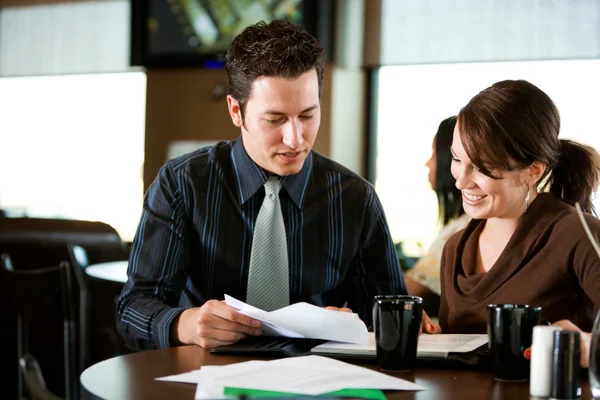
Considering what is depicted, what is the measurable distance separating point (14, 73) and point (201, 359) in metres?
5.85

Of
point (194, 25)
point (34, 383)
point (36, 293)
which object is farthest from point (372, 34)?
point (34, 383)

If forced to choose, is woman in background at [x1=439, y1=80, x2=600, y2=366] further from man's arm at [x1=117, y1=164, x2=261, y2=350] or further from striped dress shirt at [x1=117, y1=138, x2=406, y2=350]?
man's arm at [x1=117, y1=164, x2=261, y2=350]

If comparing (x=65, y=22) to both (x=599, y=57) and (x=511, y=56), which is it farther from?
(x=599, y=57)

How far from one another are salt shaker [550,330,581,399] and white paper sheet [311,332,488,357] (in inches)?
9.5

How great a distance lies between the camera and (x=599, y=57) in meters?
4.66

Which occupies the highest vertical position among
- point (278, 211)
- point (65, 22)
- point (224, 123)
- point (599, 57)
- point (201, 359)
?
point (65, 22)

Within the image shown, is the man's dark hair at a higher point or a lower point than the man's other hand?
higher

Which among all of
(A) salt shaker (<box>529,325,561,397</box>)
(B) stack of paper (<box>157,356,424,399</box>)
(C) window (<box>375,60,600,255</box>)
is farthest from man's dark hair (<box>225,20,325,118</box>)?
(C) window (<box>375,60,600,255</box>)

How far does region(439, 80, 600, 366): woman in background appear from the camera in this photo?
1521 mm

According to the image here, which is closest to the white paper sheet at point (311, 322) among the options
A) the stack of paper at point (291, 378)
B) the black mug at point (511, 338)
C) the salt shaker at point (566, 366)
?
the stack of paper at point (291, 378)

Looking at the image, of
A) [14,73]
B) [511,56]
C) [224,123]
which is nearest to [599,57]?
[511,56]

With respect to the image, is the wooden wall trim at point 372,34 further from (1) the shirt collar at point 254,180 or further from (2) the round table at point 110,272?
(1) the shirt collar at point 254,180

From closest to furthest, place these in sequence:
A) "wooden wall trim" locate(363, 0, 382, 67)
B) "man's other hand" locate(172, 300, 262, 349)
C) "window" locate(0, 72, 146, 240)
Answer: "man's other hand" locate(172, 300, 262, 349)
"wooden wall trim" locate(363, 0, 382, 67)
"window" locate(0, 72, 146, 240)

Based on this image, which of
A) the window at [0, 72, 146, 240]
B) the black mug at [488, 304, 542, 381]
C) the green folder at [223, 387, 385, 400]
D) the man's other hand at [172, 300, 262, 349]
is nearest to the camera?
the green folder at [223, 387, 385, 400]
